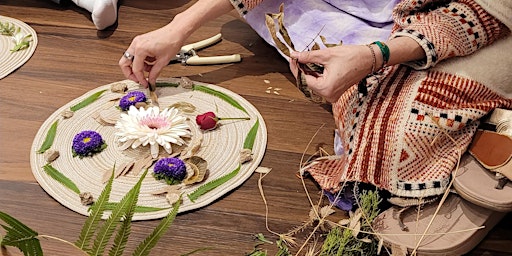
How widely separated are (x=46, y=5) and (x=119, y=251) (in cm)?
132

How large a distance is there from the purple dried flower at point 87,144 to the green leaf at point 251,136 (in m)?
0.33

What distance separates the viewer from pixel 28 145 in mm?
1406

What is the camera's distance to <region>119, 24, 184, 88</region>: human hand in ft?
4.65

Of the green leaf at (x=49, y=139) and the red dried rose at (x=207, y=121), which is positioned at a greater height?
the red dried rose at (x=207, y=121)

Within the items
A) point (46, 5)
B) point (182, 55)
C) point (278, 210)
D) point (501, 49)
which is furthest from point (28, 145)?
point (501, 49)

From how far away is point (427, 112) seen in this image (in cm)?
120

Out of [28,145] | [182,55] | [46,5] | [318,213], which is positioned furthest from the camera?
[46,5]

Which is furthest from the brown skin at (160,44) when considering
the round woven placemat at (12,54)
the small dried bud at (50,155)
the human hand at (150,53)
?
the round woven placemat at (12,54)

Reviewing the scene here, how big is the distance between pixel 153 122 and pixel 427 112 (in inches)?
24.1

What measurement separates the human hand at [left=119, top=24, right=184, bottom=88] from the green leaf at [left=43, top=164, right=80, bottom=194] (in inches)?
11.6

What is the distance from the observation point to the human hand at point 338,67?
1.14 meters

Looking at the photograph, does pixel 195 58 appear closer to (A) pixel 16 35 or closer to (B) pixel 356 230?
(A) pixel 16 35

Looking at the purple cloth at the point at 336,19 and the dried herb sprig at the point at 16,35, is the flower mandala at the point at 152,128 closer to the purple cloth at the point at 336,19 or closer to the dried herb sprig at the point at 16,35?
the purple cloth at the point at 336,19

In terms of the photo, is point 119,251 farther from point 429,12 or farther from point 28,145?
point 429,12
